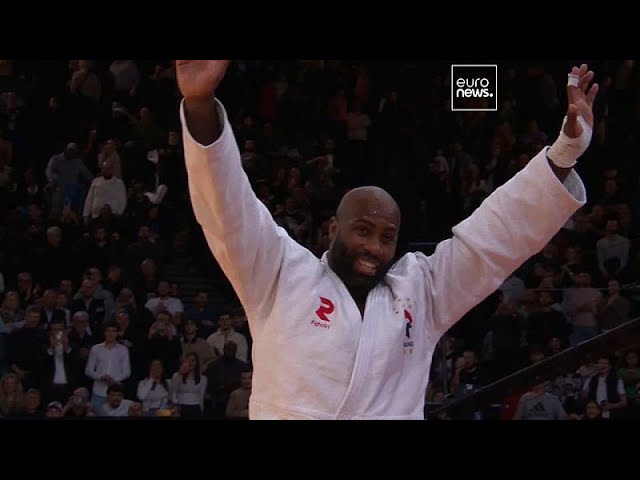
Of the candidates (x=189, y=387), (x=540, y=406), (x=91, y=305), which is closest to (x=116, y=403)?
(x=189, y=387)

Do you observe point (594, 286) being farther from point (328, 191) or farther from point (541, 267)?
point (328, 191)

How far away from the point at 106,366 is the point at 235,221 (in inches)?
249

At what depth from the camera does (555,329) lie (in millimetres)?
9305

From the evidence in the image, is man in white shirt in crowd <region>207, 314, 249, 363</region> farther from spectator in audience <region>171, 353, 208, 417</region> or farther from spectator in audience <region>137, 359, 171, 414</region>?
spectator in audience <region>137, 359, 171, 414</region>

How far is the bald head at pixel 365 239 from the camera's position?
3494mm

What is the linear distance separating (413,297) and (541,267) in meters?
6.67

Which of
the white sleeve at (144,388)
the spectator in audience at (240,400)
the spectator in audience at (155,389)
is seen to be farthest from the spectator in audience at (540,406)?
the white sleeve at (144,388)

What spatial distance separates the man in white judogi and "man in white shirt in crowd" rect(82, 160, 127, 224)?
306 inches

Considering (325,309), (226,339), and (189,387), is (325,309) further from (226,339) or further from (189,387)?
(226,339)

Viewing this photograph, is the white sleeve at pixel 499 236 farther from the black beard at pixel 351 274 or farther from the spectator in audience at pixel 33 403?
the spectator in audience at pixel 33 403

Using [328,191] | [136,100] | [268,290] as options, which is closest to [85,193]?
[136,100]

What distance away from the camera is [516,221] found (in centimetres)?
353

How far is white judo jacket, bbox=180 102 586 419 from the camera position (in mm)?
3309

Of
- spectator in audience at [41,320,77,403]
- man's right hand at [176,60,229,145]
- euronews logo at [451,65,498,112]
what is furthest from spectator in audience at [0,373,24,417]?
man's right hand at [176,60,229,145]
